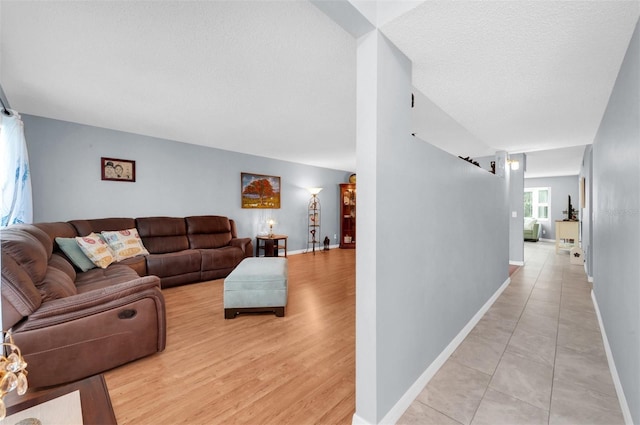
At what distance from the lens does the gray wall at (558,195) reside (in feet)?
28.4

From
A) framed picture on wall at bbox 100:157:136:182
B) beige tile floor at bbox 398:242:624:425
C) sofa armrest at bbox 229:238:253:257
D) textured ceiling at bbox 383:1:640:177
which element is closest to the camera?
textured ceiling at bbox 383:1:640:177

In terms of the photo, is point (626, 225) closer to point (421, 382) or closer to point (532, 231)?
point (421, 382)

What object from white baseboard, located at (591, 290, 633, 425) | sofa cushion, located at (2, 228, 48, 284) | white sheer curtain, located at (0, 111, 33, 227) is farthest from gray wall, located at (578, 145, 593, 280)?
white sheer curtain, located at (0, 111, 33, 227)

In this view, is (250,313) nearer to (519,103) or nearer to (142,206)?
(142,206)

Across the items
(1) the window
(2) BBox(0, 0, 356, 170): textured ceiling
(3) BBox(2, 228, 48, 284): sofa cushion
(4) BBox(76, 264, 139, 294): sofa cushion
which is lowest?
(4) BBox(76, 264, 139, 294): sofa cushion

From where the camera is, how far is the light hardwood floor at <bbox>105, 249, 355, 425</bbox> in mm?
1506

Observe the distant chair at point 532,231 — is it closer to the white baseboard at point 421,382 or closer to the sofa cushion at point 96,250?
the white baseboard at point 421,382


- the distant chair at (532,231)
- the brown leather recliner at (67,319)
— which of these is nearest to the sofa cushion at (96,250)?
the brown leather recliner at (67,319)

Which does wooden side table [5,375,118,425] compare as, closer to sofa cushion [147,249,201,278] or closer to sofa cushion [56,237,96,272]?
sofa cushion [56,237,96,272]

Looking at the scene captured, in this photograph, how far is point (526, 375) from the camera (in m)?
1.88

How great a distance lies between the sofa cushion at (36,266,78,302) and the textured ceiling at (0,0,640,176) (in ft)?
5.31

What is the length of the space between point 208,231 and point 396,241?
4059mm

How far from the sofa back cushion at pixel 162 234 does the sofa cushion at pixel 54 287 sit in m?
2.08

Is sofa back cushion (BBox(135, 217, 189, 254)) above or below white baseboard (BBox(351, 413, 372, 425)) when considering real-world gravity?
above
